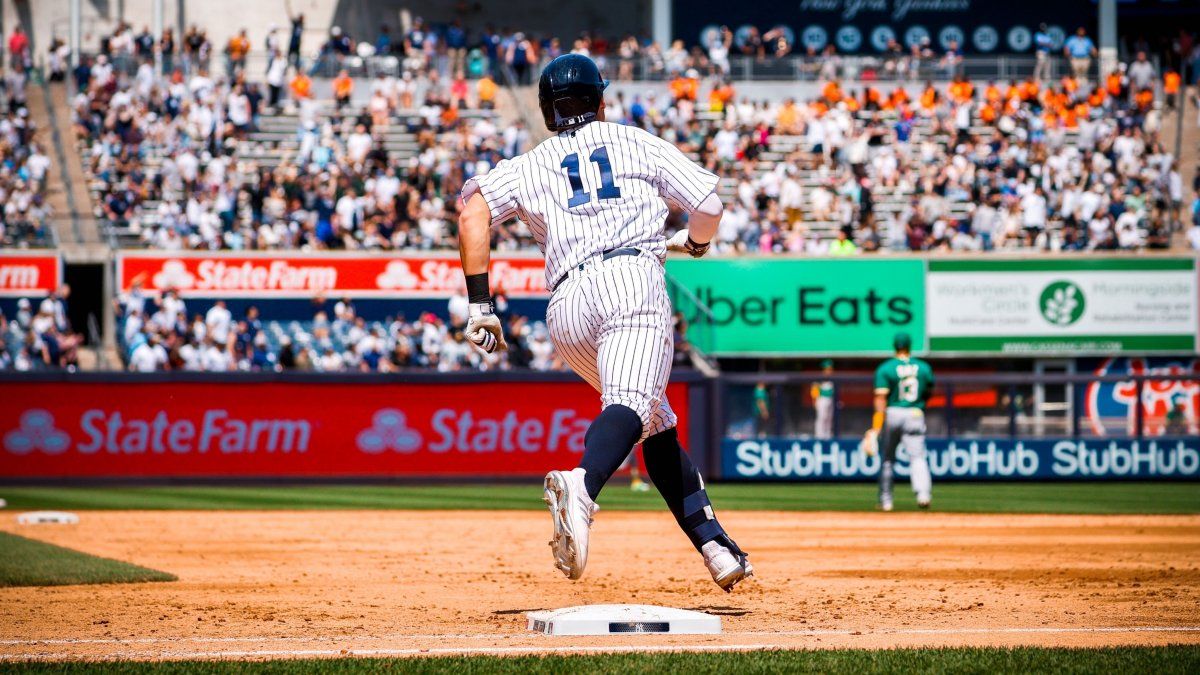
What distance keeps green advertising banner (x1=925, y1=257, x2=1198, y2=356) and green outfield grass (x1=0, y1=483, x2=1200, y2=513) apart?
571 centimetres

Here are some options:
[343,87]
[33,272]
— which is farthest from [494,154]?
[33,272]

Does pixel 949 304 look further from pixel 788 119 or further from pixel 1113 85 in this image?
pixel 1113 85

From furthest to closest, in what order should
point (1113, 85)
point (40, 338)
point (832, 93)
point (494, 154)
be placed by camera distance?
point (1113, 85), point (832, 93), point (494, 154), point (40, 338)

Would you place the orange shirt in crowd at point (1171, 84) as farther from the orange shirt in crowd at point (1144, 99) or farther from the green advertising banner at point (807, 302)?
the green advertising banner at point (807, 302)

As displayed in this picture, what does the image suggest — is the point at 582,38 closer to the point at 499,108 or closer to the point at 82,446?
the point at 499,108

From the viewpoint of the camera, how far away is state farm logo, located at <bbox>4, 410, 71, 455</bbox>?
19.5m

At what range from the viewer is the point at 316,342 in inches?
938

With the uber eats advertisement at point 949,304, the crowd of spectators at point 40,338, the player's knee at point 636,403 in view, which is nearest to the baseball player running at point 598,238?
the player's knee at point 636,403

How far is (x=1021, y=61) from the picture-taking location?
29781mm

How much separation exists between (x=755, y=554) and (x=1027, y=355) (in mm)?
16711

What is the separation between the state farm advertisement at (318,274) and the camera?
80.7ft

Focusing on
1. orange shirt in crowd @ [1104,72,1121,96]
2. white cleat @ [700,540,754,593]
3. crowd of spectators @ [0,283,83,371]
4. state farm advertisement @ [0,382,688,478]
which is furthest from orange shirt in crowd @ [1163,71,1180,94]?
white cleat @ [700,540,754,593]

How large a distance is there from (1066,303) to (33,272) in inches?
670

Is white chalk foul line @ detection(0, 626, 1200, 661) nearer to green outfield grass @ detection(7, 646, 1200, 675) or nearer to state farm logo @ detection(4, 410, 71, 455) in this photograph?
green outfield grass @ detection(7, 646, 1200, 675)
